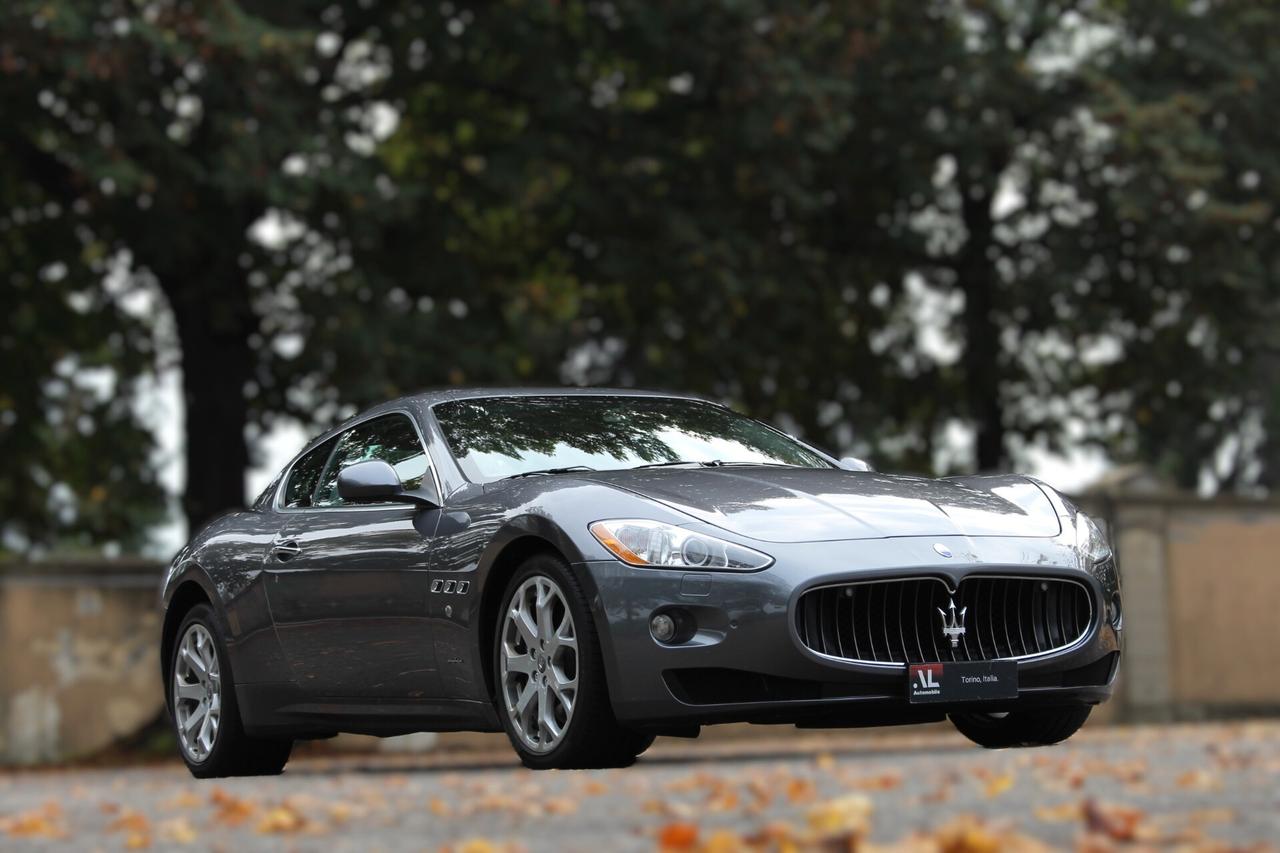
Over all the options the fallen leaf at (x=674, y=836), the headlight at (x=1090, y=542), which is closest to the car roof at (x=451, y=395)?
the headlight at (x=1090, y=542)

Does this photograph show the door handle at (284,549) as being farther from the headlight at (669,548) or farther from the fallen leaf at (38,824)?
the fallen leaf at (38,824)

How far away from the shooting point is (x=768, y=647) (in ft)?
14.2

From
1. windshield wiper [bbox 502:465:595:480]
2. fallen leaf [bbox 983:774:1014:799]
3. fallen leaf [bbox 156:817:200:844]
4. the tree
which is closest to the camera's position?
windshield wiper [bbox 502:465:595:480]

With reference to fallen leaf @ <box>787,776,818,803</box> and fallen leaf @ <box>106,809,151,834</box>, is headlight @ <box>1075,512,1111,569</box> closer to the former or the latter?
fallen leaf @ <box>106,809,151,834</box>

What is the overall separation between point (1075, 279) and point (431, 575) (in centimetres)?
2457

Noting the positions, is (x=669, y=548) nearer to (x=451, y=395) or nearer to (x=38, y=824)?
(x=451, y=395)

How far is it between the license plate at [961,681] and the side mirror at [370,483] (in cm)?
138

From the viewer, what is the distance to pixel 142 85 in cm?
1944

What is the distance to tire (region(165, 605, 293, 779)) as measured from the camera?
495 centimetres

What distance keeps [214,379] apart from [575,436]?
10515 mm

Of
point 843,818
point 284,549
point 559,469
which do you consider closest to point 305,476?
point 284,549

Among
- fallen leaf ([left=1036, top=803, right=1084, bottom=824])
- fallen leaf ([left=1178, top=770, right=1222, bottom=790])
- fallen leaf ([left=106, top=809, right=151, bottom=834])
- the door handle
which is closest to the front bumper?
the door handle

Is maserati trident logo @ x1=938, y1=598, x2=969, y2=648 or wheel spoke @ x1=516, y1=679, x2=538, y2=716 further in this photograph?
wheel spoke @ x1=516, y1=679, x2=538, y2=716

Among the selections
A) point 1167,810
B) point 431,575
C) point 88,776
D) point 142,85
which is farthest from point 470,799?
point 431,575
